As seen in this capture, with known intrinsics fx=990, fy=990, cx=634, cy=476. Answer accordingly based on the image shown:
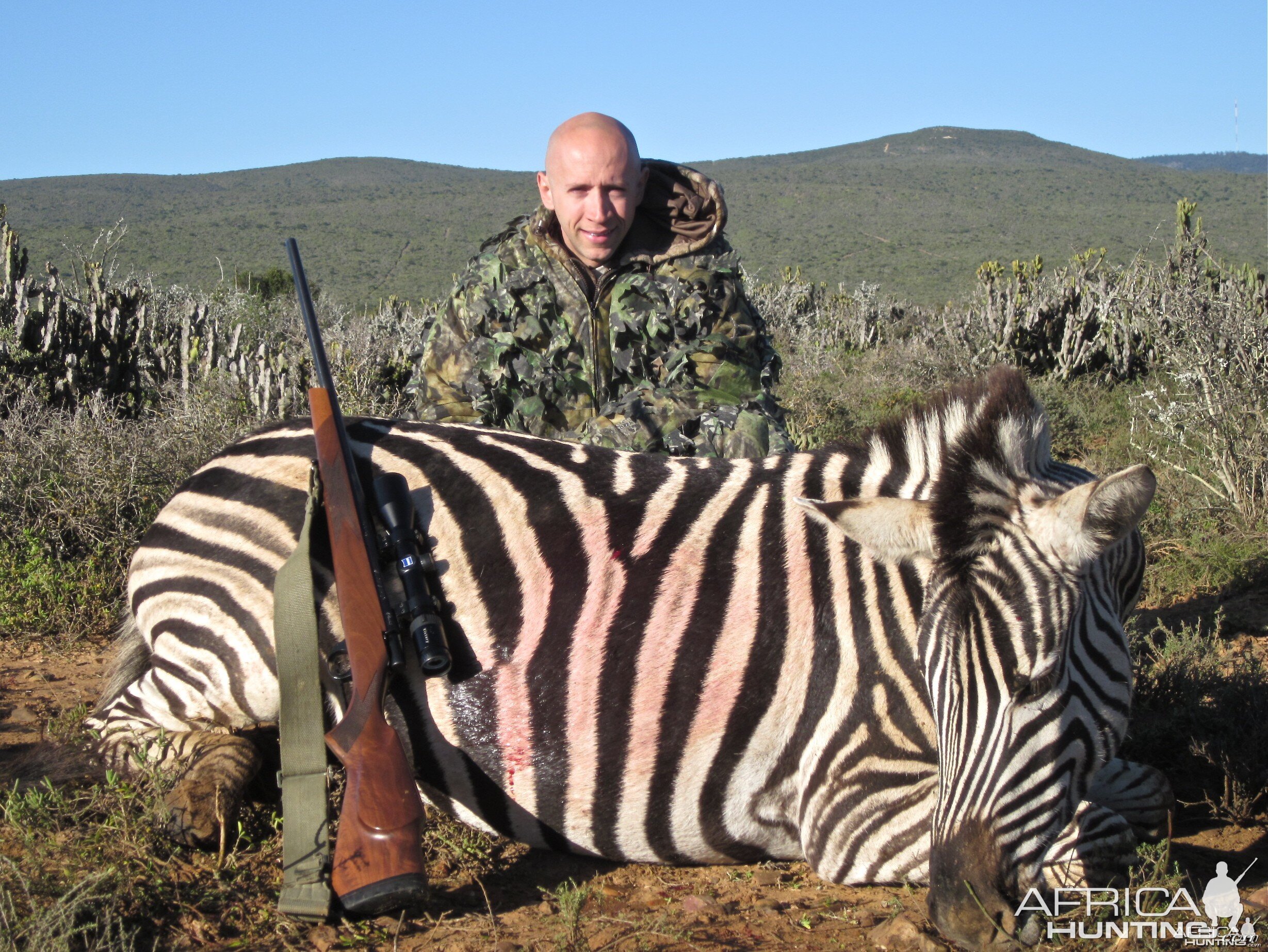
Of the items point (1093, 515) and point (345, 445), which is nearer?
point (1093, 515)

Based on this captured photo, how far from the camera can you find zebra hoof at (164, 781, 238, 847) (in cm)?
282

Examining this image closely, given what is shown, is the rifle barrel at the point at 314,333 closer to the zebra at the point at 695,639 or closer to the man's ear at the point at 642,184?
the zebra at the point at 695,639

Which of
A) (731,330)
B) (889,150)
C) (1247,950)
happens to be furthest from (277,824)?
(889,150)

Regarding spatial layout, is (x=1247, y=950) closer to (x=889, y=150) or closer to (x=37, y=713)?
(x=37, y=713)

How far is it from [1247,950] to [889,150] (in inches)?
3354

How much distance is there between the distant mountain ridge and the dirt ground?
80.9 meters

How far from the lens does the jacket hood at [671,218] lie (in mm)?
5012

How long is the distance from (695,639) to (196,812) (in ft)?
4.94

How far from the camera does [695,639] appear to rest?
279cm

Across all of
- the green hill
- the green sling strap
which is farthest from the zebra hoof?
the green hill

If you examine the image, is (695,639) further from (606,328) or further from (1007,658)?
(606,328)

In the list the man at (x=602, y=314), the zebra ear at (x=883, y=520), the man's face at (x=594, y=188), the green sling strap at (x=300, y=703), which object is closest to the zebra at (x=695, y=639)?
the zebra ear at (x=883, y=520)

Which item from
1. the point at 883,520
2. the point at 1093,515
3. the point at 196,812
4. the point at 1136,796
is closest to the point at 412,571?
the point at 196,812

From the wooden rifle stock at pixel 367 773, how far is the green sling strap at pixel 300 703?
0.32 feet
